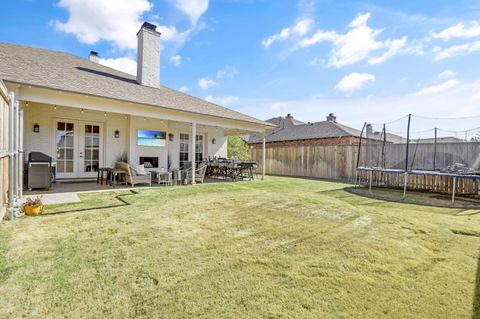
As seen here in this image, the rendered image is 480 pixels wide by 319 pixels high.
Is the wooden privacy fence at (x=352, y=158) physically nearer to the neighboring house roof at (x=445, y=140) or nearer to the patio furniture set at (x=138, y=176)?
the neighboring house roof at (x=445, y=140)

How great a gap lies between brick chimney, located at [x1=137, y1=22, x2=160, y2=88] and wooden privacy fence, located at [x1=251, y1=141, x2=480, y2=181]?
360 inches

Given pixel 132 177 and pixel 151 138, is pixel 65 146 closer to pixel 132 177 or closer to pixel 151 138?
pixel 151 138

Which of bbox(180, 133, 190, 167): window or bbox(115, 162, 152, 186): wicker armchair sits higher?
bbox(180, 133, 190, 167): window

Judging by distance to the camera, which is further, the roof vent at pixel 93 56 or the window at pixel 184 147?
the window at pixel 184 147

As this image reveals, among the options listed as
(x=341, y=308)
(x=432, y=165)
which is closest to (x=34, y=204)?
(x=341, y=308)

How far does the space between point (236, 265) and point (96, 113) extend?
9.76 metres

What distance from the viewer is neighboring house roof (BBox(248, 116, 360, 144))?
19.8m

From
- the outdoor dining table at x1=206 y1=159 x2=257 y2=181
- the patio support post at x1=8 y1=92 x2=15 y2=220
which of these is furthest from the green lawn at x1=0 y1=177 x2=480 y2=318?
the outdoor dining table at x1=206 y1=159 x2=257 y2=181

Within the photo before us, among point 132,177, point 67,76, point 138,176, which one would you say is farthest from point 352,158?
point 67,76

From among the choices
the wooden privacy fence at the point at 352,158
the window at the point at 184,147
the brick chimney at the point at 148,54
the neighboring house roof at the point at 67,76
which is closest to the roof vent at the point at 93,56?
the neighboring house roof at the point at 67,76

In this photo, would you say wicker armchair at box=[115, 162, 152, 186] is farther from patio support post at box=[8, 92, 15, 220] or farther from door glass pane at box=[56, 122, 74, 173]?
patio support post at box=[8, 92, 15, 220]

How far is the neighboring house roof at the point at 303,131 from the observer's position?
1977 centimetres

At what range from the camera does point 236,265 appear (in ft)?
9.37

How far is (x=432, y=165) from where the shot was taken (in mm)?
9750
